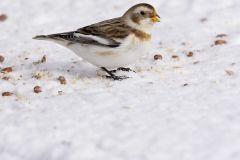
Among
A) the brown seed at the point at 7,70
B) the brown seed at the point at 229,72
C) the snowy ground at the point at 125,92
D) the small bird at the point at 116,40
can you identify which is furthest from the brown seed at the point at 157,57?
the brown seed at the point at 7,70

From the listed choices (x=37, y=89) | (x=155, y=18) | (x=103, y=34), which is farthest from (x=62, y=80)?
(x=155, y=18)

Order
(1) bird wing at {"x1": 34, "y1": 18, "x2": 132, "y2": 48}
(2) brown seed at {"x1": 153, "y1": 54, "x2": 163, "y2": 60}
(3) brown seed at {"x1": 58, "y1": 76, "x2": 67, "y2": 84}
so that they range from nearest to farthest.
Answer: (1) bird wing at {"x1": 34, "y1": 18, "x2": 132, "y2": 48}, (3) brown seed at {"x1": 58, "y1": 76, "x2": 67, "y2": 84}, (2) brown seed at {"x1": 153, "y1": 54, "x2": 163, "y2": 60}

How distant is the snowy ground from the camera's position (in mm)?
4977

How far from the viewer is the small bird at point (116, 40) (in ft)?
21.2

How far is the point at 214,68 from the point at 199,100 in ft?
3.19

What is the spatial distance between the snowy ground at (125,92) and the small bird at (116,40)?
0.25 meters

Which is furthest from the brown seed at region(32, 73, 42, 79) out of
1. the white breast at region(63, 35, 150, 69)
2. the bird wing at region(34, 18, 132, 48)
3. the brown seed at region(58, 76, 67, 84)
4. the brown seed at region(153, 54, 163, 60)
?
the brown seed at region(153, 54, 163, 60)

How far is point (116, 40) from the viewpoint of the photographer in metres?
6.46

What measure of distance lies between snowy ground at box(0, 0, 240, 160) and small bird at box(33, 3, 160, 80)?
254mm

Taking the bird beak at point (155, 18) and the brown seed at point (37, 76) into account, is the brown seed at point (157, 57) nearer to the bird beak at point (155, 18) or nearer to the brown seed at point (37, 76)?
the bird beak at point (155, 18)

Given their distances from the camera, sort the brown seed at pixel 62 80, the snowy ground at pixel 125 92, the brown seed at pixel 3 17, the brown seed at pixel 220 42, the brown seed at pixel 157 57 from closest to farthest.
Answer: the snowy ground at pixel 125 92 → the brown seed at pixel 62 80 → the brown seed at pixel 157 57 → the brown seed at pixel 220 42 → the brown seed at pixel 3 17

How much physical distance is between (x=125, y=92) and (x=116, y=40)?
600 mm

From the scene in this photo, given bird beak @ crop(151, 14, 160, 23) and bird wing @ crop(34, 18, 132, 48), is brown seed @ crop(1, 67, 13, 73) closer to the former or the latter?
bird wing @ crop(34, 18, 132, 48)

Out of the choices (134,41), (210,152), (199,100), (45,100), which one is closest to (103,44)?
(134,41)
